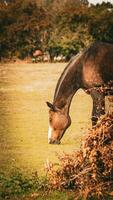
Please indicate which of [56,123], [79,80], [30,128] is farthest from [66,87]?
[30,128]

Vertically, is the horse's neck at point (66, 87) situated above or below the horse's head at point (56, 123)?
above

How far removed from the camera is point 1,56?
75812 millimetres

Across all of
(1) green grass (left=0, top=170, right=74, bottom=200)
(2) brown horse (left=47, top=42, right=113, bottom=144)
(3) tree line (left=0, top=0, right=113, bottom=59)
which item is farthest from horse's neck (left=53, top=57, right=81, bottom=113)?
(3) tree line (left=0, top=0, right=113, bottom=59)

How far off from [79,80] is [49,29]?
215ft

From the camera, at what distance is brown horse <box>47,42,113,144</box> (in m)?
12.5

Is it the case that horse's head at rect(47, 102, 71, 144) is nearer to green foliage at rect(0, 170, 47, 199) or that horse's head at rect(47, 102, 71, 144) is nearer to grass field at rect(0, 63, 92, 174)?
grass field at rect(0, 63, 92, 174)

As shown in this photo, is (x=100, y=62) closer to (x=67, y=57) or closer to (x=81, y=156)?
(x=81, y=156)

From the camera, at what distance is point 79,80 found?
12984 millimetres

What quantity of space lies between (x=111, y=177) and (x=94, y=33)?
231 feet

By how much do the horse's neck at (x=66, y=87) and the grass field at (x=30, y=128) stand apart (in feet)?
2.85

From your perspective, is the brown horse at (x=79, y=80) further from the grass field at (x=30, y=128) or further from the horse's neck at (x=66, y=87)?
the grass field at (x=30, y=128)

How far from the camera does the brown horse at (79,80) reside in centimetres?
1248

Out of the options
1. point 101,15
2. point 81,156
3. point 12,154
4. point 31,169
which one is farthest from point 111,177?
point 101,15

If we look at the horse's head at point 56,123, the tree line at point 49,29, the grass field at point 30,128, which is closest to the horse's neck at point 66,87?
the horse's head at point 56,123
